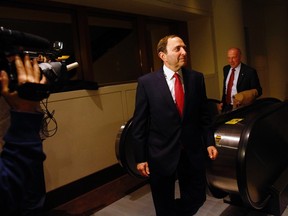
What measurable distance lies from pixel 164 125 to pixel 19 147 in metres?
1.53

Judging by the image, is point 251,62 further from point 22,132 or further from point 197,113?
point 22,132

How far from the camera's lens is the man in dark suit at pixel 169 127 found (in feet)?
7.26

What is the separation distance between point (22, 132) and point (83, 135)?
309 cm

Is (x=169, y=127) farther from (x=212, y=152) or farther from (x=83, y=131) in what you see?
(x=83, y=131)

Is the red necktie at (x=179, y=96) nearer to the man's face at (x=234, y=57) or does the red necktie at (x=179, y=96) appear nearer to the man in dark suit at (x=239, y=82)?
the man in dark suit at (x=239, y=82)

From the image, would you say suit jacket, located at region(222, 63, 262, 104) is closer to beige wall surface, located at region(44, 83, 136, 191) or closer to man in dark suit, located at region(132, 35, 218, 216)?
beige wall surface, located at region(44, 83, 136, 191)

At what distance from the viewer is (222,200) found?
9.90ft

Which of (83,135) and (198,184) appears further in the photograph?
(83,135)

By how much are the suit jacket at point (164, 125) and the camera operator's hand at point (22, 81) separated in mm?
1447

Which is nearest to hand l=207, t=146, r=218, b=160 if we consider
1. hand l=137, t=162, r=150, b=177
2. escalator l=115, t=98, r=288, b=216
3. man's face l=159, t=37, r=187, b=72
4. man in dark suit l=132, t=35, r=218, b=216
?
man in dark suit l=132, t=35, r=218, b=216

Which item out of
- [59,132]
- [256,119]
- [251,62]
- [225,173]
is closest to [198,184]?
[225,173]

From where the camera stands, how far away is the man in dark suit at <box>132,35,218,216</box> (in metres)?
2.21

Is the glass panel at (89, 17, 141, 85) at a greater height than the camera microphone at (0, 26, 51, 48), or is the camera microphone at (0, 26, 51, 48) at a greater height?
the glass panel at (89, 17, 141, 85)

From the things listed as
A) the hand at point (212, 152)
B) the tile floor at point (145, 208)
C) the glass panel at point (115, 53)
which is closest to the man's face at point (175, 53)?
the hand at point (212, 152)
